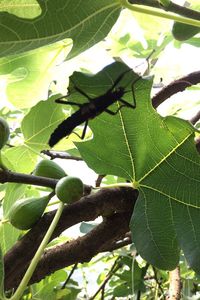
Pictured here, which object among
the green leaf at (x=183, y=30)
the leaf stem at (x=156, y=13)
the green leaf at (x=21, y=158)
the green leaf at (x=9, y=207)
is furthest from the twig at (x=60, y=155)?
the leaf stem at (x=156, y=13)

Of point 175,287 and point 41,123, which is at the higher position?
point 41,123

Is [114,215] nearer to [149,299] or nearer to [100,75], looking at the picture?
[100,75]

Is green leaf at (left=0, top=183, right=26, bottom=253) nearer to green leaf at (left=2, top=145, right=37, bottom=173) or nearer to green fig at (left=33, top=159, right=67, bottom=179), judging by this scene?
green leaf at (left=2, top=145, right=37, bottom=173)

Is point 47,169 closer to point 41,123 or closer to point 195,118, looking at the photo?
point 41,123

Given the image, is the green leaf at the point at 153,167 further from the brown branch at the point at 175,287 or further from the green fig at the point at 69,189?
the brown branch at the point at 175,287

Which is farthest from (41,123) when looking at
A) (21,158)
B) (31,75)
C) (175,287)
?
(175,287)

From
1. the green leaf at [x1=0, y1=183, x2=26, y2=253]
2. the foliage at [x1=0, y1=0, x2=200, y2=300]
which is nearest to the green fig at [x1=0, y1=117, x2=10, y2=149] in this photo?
the foliage at [x1=0, y1=0, x2=200, y2=300]
